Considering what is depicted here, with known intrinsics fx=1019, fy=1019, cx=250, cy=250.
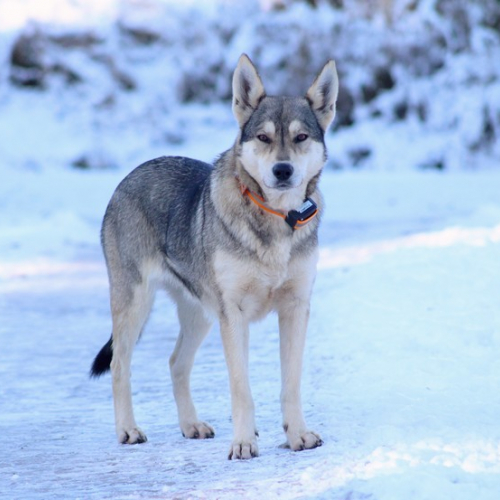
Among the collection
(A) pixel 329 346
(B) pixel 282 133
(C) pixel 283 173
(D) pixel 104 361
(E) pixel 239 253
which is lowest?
(A) pixel 329 346

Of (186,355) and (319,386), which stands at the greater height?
(186,355)

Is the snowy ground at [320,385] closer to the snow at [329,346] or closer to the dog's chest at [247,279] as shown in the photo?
the snow at [329,346]

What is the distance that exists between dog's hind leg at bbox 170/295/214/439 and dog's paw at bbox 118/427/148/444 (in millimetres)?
252

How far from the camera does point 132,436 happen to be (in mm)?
5785

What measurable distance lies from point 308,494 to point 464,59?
78.0 feet

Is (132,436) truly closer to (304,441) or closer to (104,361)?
(104,361)

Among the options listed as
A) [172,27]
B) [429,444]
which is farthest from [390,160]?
[429,444]

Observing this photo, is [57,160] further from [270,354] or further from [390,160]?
[270,354]

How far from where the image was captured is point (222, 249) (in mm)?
5508

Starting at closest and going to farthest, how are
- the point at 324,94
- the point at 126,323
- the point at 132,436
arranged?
1. the point at 132,436
2. the point at 324,94
3. the point at 126,323

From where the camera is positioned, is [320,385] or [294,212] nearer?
[294,212]

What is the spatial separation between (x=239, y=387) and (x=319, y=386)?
48.7 inches

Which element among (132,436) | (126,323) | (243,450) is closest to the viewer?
(243,450)

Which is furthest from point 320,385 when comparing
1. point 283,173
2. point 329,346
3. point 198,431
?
point 283,173
